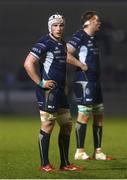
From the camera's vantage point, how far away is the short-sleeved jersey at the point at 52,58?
9.88m

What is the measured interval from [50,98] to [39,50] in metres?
0.62

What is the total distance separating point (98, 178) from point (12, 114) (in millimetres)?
15907

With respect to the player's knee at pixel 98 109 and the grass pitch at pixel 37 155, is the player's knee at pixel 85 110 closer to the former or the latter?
the player's knee at pixel 98 109

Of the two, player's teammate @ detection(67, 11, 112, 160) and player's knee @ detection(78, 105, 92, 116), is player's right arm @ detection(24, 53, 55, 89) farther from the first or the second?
player's knee @ detection(78, 105, 92, 116)

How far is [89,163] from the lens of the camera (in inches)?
436

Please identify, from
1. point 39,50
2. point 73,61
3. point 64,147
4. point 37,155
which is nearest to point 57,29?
point 39,50

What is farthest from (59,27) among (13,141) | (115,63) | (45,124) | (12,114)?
(115,63)

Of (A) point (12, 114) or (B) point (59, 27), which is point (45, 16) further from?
(B) point (59, 27)

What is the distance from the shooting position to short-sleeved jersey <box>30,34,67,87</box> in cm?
988

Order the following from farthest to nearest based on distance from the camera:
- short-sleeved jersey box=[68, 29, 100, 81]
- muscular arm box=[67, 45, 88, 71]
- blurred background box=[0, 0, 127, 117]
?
1. blurred background box=[0, 0, 127, 117]
2. short-sleeved jersey box=[68, 29, 100, 81]
3. muscular arm box=[67, 45, 88, 71]

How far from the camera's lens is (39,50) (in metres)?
9.82

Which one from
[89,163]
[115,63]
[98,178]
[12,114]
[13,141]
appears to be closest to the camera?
[98,178]

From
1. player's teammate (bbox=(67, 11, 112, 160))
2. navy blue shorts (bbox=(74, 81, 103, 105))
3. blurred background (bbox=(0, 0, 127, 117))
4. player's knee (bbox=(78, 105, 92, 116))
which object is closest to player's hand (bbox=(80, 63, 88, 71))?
player's teammate (bbox=(67, 11, 112, 160))

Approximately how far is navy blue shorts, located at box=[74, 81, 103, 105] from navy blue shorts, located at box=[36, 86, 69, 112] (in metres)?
1.66
